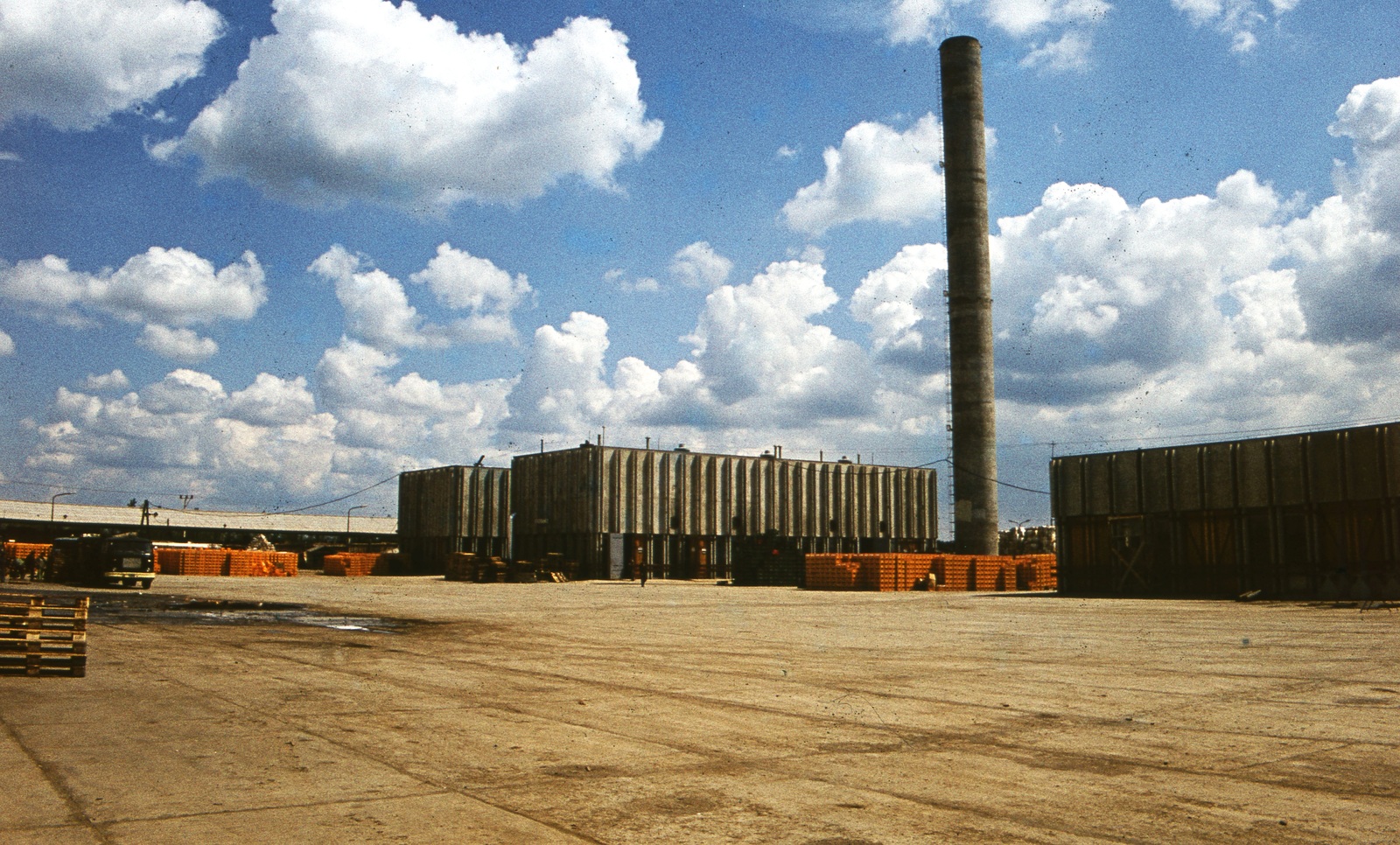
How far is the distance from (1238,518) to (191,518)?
286 ft

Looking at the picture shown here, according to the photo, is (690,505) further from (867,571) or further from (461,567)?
(867,571)

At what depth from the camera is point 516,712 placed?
8.49 metres

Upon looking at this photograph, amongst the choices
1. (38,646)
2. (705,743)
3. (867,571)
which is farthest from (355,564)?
(705,743)

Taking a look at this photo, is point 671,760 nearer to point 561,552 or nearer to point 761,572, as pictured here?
point 761,572

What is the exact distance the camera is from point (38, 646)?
10.2 m

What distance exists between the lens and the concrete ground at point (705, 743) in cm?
504

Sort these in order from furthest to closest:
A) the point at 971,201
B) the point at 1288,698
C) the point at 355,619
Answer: the point at 971,201
the point at 355,619
the point at 1288,698

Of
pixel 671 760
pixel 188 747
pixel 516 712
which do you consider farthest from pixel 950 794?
pixel 188 747

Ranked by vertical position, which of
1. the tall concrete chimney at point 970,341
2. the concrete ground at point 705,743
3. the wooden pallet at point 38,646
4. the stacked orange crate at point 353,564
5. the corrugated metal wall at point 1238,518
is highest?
the tall concrete chimney at point 970,341

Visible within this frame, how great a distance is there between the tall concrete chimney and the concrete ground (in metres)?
35.7

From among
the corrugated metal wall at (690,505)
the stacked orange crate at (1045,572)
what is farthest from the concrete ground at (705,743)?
the corrugated metal wall at (690,505)

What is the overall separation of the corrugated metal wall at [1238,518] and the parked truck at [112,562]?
32.9 metres

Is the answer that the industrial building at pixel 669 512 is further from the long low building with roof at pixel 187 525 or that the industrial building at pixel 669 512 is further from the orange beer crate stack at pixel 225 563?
the long low building with roof at pixel 187 525

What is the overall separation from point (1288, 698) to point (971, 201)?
4531 cm
